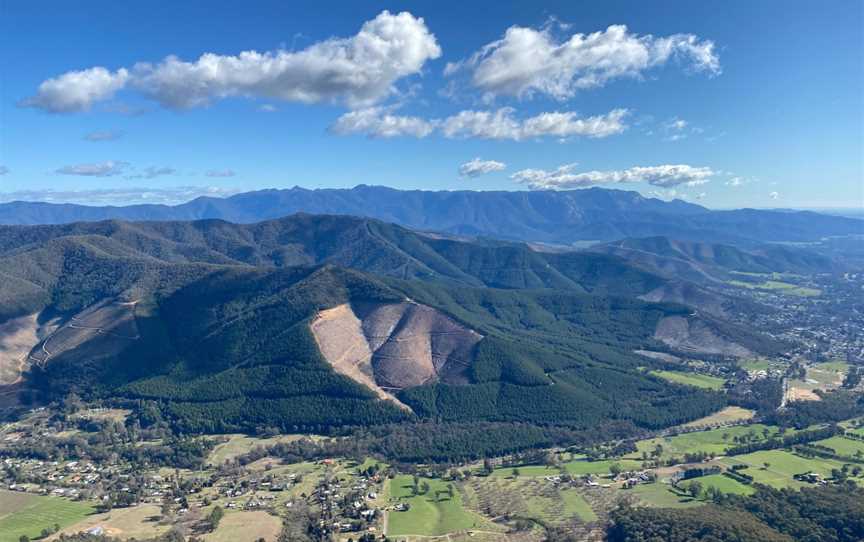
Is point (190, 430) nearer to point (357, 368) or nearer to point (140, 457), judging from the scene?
point (140, 457)

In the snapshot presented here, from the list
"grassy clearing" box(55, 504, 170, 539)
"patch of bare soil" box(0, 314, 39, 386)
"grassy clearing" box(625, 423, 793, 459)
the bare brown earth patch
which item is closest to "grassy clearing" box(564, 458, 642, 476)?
"grassy clearing" box(625, 423, 793, 459)

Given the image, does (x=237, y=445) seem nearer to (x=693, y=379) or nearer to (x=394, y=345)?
(x=394, y=345)

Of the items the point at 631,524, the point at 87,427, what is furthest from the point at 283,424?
the point at 631,524

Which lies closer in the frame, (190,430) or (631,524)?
(631,524)

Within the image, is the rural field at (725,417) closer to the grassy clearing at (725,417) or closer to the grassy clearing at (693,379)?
the grassy clearing at (725,417)

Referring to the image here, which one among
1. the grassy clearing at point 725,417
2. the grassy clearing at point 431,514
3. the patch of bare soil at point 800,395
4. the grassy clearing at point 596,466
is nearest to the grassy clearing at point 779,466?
the grassy clearing at point 596,466

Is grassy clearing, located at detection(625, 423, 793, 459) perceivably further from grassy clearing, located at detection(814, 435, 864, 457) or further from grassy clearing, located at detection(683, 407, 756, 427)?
grassy clearing, located at detection(814, 435, 864, 457)

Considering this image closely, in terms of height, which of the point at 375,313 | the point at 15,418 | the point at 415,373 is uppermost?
the point at 375,313
